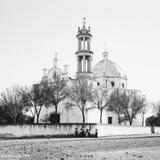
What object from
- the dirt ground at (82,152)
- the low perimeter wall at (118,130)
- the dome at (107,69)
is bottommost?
the low perimeter wall at (118,130)

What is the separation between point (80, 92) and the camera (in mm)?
46500

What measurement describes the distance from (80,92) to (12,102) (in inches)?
479

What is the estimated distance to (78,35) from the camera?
50.0 metres

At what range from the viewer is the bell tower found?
4994 centimetres

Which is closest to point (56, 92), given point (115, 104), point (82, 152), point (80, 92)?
point (80, 92)

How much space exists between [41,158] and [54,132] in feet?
82.2

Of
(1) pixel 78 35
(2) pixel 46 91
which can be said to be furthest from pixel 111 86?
(2) pixel 46 91

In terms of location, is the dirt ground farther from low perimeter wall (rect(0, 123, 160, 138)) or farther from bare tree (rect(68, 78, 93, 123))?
bare tree (rect(68, 78, 93, 123))

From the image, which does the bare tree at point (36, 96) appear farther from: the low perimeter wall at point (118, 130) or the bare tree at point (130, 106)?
the bare tree at point (130, 106)

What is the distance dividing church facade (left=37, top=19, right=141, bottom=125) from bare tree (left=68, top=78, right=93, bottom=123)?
1.57 metres

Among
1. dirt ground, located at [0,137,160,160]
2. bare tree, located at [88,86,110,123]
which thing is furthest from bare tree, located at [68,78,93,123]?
dirt ground, located at [0,137,160,160]

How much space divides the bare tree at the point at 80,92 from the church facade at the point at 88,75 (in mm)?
1566

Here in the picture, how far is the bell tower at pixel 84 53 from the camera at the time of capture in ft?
164

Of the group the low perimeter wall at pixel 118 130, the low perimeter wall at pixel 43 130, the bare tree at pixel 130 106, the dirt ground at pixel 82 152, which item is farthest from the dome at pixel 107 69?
the dirt ground at pixel 82 152
